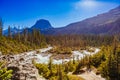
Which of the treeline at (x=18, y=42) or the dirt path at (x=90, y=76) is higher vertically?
the treeline at (x=18, y=42)

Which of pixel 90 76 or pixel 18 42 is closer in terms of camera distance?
pixel 90 76

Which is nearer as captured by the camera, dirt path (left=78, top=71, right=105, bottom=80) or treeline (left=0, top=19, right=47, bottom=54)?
dirt path (left=78, top=71, right=105, bottom=80)

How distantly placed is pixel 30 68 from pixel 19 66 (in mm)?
2538

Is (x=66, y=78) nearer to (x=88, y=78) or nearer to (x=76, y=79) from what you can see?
(x=76, y=79)

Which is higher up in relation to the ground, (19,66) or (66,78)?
(19,66)

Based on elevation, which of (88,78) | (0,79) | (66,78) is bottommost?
(88,78)

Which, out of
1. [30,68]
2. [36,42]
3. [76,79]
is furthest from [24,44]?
[30,68]

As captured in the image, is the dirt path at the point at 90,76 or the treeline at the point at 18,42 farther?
the treeline at the point at 18,42

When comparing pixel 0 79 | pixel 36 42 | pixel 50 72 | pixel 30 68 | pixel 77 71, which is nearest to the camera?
pixel 0 79

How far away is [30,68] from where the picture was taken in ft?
125

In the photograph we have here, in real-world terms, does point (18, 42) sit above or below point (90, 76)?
above

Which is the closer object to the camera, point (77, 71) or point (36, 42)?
point (77, 71)

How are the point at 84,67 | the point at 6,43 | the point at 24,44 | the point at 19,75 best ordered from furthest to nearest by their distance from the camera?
the point at 24,44 < the point at 6,43 < the point at 84,67 < the point at 19,75

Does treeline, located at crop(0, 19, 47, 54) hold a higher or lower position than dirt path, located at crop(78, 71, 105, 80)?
higher
